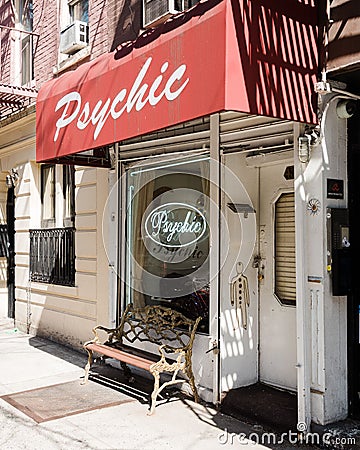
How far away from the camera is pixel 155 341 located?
250 inches

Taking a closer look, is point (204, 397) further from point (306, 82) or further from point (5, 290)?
point (5, 290)

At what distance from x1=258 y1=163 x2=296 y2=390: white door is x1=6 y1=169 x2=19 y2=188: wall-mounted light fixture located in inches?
236

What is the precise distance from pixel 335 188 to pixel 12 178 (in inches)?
294

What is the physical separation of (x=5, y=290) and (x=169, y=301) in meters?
6.13

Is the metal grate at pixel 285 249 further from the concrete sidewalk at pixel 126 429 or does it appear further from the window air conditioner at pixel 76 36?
the window air conditioner at pixel 76 36

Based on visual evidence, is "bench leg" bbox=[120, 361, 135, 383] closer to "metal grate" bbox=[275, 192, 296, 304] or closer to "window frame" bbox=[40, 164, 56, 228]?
"metal grate" bbox=[275, 192, 296, 304]

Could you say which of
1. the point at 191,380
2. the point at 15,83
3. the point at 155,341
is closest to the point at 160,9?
the point at 155,341

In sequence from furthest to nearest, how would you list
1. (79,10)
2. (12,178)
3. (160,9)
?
1. (12,178)
2. (79,10)
3. (160,9)

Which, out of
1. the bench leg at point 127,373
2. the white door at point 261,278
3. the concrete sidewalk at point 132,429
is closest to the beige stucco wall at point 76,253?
the bench leg at point 127,373

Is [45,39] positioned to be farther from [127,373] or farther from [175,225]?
[127,373]

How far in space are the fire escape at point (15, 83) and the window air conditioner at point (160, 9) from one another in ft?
11.4

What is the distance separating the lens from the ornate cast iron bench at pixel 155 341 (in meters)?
5.64

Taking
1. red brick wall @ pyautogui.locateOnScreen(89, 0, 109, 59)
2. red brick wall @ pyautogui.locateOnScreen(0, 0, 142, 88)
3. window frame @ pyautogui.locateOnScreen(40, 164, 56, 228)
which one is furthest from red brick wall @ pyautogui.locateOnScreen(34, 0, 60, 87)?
window frame @ pyautogui.locateOnScreen(40, 164, 56, 228)

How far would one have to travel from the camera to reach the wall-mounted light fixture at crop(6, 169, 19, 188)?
1055 centimetres
